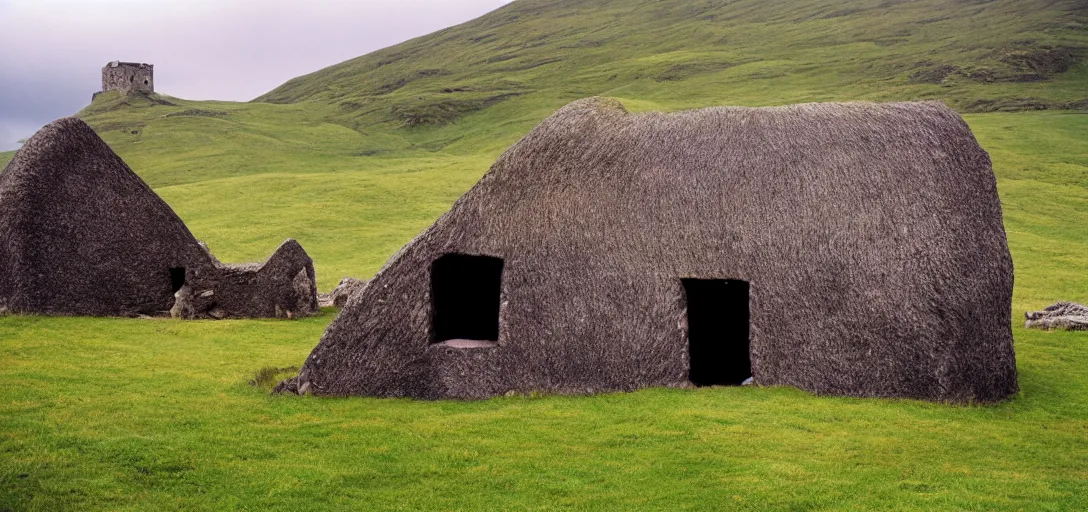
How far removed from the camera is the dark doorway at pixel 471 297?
18.3m

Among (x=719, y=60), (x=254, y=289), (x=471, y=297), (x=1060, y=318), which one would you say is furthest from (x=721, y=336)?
(x=719, y=60)

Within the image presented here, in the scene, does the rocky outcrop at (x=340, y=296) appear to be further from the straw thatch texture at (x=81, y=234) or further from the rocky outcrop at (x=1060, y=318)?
the rocky outcrop at (x=1060, y=318)

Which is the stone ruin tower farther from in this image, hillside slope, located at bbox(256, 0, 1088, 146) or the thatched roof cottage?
the thatched roof cottage

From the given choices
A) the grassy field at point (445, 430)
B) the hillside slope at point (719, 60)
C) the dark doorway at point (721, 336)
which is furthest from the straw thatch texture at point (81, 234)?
the hillside slope at point (719, 60)

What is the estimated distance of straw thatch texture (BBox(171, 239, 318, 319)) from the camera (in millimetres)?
25562

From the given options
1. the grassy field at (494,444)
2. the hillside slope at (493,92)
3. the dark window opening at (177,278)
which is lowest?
the grassy field at (494,444)

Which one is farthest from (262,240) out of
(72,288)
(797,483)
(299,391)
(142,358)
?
(797,483)

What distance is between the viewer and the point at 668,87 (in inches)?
3942

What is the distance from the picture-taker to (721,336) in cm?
1862

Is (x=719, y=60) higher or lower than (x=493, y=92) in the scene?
higher

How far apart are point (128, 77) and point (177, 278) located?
98.9 metres

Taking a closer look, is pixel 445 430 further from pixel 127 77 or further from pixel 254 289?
pixel 127 77

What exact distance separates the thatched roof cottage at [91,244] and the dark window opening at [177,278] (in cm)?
3

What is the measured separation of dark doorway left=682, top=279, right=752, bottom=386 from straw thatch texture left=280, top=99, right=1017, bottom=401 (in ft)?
9.57
